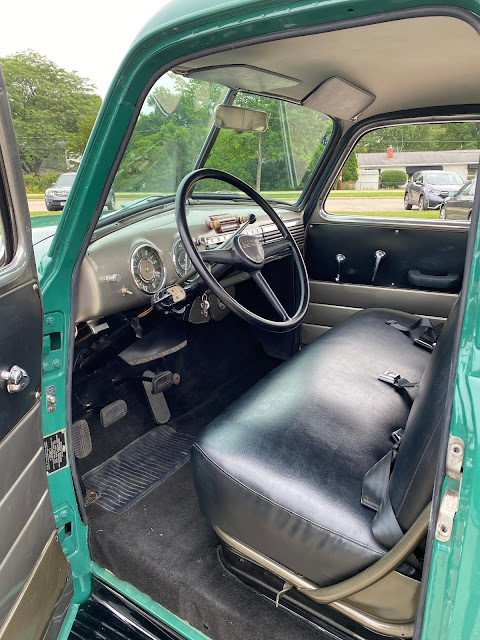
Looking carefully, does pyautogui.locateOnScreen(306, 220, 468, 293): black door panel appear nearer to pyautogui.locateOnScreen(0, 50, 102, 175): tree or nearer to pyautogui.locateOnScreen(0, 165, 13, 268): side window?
pyautogui.locateOnScreen(0, 50, 102, 175): tree

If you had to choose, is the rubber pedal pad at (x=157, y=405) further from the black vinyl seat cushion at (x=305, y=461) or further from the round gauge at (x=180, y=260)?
the black vinyl seat cushion at (x=305, y=461)

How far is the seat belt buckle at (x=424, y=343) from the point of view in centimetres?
217

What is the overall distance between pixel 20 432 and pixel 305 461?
75 centimetres

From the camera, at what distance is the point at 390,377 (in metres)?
1.84

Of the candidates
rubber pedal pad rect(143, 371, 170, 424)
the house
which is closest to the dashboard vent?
the house

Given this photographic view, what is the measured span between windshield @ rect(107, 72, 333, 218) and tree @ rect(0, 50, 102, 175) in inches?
6.1

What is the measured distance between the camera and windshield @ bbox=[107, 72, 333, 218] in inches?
70.1

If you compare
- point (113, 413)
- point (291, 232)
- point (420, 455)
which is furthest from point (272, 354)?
point (420, 455)

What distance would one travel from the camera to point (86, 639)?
4.68ft

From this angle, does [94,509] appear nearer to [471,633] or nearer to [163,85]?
[471,633]

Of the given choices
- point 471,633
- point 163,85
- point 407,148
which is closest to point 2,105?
point 163,85

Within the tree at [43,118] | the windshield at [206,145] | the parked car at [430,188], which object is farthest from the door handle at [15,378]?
the parked car at [430,188]

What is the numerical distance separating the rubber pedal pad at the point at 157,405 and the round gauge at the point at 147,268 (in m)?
0.57

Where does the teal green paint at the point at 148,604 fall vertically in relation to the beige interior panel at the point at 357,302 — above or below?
below
